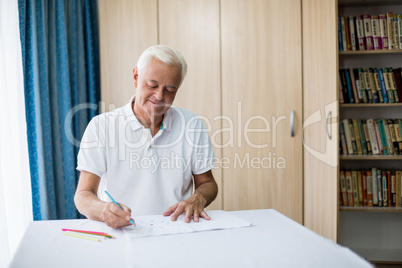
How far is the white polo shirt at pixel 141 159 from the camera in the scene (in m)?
1.63

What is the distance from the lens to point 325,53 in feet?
8.46

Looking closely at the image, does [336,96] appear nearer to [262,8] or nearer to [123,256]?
[262,8]

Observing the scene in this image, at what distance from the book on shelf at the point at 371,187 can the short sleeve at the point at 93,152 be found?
1.94 m

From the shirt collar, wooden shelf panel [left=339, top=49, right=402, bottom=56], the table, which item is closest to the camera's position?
the table

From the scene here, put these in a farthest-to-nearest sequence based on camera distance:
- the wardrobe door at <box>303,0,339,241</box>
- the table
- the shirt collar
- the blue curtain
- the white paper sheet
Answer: the wardrobe door at <box>303,0,339,241</box> → the blue curtain → the shirt collar → the white paper sheet → the table

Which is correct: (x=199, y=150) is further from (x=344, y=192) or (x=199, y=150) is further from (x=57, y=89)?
(x=344, y=192)

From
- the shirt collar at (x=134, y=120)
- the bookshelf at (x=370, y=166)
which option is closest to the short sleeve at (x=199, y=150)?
the shirt collar at (x=134, y=120)

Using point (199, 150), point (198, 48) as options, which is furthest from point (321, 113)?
point (199, 150)

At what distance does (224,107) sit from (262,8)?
0.71 meters

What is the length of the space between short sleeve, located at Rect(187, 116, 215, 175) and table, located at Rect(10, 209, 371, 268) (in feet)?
1.95

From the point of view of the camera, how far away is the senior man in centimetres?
159

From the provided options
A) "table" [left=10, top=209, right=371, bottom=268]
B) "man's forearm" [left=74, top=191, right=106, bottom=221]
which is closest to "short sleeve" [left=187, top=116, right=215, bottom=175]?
"man's forearm" [left=74, top=191, right=106, bottom=221]

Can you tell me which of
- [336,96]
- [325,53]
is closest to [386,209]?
[336,96]

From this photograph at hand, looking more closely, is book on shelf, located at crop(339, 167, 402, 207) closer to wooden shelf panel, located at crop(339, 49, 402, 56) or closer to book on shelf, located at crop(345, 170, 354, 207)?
book on shelf, located at crop(345, 170, 354, 207)
